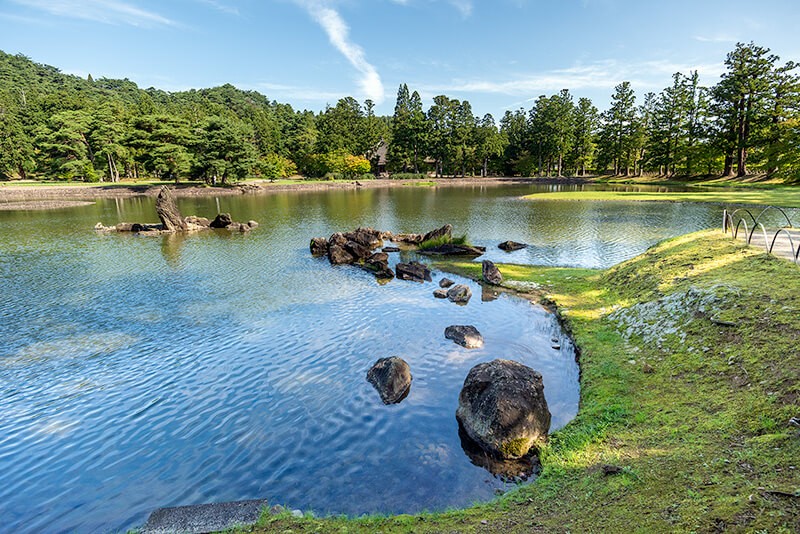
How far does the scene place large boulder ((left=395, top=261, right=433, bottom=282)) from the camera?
2388 centimetres

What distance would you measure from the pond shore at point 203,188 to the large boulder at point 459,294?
68.9m

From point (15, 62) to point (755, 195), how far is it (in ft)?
763

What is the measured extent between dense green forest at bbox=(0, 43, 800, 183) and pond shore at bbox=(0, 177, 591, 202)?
4.30 metres

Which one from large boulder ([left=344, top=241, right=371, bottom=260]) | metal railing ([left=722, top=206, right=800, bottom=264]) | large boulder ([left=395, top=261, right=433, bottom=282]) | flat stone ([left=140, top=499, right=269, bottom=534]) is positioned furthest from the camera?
large boulder ([left=344, top=241, right=371, bottom=260])

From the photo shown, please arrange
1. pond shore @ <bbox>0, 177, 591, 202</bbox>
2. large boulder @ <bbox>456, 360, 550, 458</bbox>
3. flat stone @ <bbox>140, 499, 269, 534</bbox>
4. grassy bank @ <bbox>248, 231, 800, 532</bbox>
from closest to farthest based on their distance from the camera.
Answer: grassy bank @ <bbox>248, 231, 800, 532</bbox>
flat stone @ <bbox>140, 499, 269, 534</bbox>
large boulder @ <bbox>456, 360, 550, 458</bbox>
pond shore @ <bbox>0, 177, 591, 202</bbox>

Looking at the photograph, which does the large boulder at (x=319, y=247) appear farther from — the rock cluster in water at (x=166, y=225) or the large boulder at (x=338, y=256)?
the rock cluster in water at (x=166, y=225)

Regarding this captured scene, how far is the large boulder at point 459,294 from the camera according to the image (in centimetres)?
1967

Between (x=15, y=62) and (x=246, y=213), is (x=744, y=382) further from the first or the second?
(x=15, y=62)

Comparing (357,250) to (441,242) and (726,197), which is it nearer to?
(441,242)

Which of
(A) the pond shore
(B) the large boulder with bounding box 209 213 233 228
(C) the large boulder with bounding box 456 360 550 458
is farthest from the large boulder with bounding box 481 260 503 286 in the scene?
(A) the pond shore

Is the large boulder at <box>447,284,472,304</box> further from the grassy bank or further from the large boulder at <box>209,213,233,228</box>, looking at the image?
the large boulder at <box>209,213,233,228</box>

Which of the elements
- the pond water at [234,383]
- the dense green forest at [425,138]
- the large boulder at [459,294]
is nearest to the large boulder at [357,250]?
the pond water at [234,383]

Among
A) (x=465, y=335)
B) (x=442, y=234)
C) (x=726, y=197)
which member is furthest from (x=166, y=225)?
(x=726, y=197)

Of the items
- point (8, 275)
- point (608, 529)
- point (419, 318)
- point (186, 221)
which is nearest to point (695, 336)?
point (608, 529)
